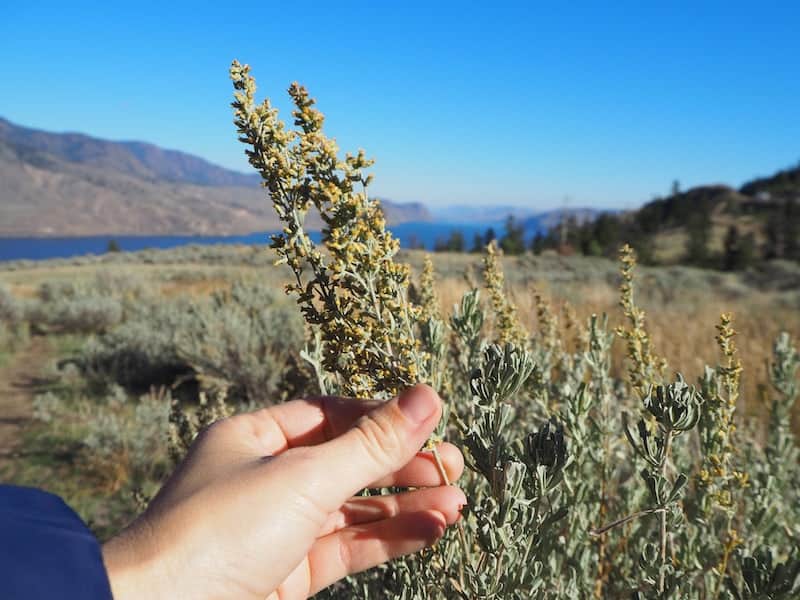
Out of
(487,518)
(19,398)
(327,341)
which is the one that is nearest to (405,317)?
(327,341)

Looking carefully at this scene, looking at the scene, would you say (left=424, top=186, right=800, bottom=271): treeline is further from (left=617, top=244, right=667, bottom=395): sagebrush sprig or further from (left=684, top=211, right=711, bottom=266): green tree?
(left=617, top=244, right=667, bottom=395): sagebrush sprig

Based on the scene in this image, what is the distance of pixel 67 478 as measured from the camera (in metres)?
4.81

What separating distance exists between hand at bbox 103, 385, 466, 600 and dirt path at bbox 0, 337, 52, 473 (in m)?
5.03

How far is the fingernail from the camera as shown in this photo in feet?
3.82

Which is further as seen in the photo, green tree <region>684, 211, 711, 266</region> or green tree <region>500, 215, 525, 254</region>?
green tree <region>500, 215, 525, 254</region>

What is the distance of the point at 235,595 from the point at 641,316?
1563 mm

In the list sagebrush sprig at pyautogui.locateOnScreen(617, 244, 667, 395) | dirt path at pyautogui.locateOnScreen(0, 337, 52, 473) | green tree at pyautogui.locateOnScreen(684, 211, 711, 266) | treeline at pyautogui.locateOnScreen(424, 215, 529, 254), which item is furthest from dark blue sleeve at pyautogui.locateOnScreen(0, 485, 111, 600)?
green tree at pyautogui.locateOnScreen(684, 211, 711, 266)

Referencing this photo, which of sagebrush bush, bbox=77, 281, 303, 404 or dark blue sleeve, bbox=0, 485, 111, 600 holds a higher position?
dark blue sleeve, bbox=0, 485, 111, 600

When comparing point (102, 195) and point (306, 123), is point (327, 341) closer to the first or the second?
point (306, 123)

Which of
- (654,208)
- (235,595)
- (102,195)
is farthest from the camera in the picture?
(102,195)

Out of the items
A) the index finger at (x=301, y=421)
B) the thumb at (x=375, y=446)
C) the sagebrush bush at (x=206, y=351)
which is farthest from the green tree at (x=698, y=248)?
the thumb at (x=375, y=446)

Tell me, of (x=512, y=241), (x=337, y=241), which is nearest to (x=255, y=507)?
(x=337, y=241)

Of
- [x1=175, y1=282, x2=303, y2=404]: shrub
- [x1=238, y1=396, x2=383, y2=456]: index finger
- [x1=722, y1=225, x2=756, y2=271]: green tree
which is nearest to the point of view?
[x1=238, y1=396, x2=383, y2=456]: index finger

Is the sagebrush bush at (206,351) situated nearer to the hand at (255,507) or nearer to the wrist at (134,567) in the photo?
the hand at (255,507)
